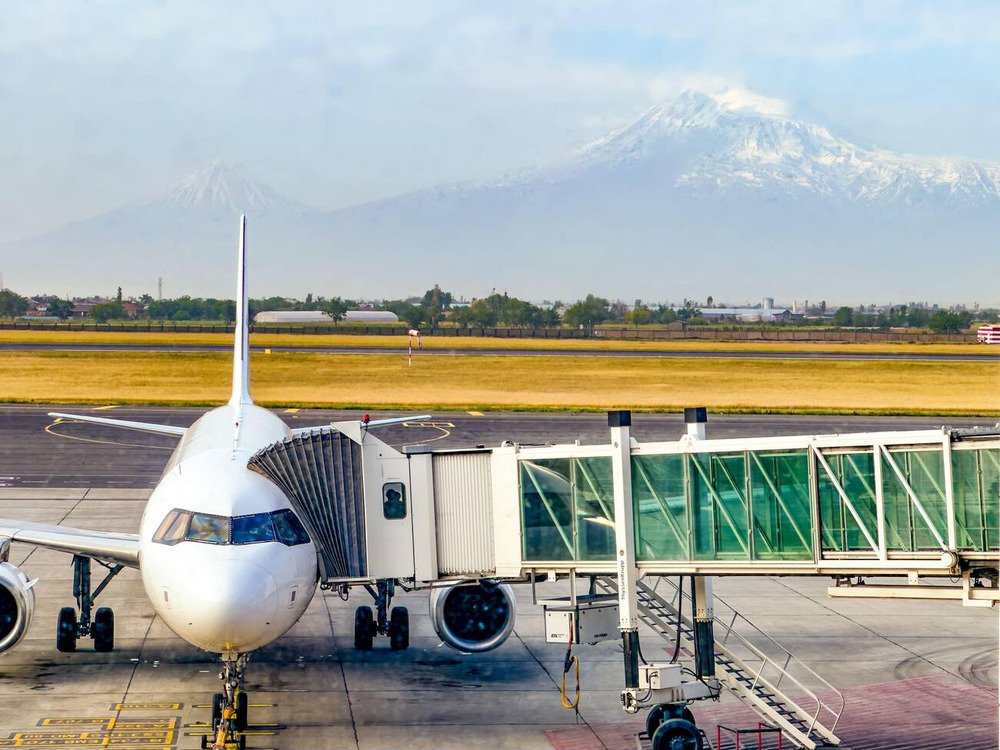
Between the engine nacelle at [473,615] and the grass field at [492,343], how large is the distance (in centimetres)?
12768

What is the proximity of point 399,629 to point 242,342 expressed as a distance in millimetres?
11915

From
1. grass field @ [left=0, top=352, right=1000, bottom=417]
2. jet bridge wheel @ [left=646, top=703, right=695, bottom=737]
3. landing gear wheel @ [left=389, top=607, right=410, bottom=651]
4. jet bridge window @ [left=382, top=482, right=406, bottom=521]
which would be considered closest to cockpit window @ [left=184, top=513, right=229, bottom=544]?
jet bridge window @ [left=382, top=482, right=406, bottom=521]

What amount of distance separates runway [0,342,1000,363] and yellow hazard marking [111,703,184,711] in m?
113

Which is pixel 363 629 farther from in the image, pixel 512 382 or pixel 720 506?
pixel 512 382

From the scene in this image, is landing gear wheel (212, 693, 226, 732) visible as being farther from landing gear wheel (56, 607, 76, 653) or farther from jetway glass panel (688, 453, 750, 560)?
jetway glass panel (688, 453, 750, 560)

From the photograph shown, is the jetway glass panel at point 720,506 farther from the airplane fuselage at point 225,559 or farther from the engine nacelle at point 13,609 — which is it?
the engine nacelle at point 13,609

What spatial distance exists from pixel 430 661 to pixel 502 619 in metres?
2.69

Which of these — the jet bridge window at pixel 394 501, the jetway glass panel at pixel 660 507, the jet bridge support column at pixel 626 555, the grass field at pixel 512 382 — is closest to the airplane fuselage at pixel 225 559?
the jet bridge window at pixel 394 501

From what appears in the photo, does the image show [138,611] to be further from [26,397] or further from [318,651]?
[26,397]

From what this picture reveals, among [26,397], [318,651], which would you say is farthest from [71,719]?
[26,397]

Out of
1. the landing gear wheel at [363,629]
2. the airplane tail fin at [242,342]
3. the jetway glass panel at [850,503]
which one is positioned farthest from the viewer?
the airplane tail fin at [242,342]

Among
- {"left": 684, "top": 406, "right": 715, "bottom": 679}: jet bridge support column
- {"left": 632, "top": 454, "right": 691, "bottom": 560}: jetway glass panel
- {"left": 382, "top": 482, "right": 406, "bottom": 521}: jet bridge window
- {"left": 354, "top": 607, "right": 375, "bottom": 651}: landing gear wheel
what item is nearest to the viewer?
{"left": 632, "top": 454, "right": 691, "bottom": 560}: jetway glass panel

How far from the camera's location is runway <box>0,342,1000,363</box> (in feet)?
455

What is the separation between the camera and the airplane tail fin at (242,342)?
35875 mm
